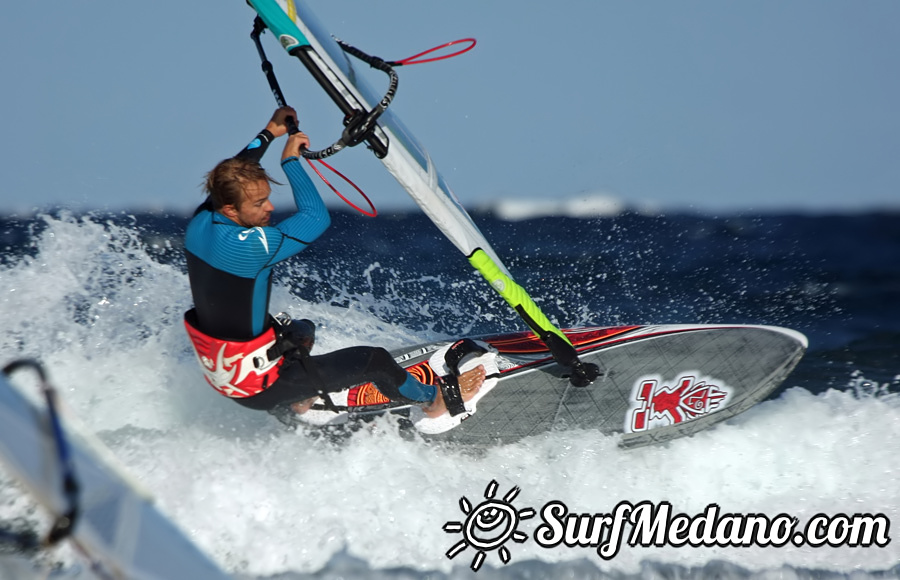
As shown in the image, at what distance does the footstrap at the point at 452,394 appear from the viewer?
4.78m

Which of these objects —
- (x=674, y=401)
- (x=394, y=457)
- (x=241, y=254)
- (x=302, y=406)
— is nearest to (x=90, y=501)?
(x=241, y=254)

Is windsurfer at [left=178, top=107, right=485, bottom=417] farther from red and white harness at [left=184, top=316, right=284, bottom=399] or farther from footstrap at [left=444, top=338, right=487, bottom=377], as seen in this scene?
footstrap at [left=444, top=338, right=487, bottom=377]

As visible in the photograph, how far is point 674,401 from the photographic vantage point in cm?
497

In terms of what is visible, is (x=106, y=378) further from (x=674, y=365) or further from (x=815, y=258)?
(x=815, y=258)

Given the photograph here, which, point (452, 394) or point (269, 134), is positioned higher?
point (269, 134)

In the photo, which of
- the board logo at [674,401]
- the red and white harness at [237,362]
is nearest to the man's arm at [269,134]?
the red and white harness at [237,362]

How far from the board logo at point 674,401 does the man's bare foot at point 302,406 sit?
2193mm

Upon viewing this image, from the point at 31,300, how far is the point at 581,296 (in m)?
6.00

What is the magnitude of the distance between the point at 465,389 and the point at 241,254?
194 cm

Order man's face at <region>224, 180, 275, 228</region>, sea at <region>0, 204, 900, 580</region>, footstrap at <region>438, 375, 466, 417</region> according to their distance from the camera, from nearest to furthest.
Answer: man's face at <region>224, 180, 275, 228</region>
sea at <region>0, 204, 900, 580</region>
footstrap at <region>438, 375, 466, 417</region>

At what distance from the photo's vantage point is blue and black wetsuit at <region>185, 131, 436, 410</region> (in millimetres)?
3592

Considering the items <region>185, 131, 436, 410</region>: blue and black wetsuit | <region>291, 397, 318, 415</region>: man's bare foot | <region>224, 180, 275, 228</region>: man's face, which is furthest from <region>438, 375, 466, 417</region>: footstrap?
<region>224, 180, 275, 228</region>: man's face

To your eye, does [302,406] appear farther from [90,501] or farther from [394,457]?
[90,501]

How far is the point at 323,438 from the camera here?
4.80 metres
